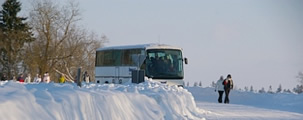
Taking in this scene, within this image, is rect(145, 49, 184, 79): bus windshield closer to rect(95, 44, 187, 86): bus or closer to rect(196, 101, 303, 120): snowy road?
rect(95, 44, 187, 86): bus

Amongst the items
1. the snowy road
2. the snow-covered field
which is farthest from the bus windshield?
the snow-covered field

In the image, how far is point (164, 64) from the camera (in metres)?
36.2

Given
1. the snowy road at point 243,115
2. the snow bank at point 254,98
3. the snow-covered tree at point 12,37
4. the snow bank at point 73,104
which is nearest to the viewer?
the snow bank at point 73,104

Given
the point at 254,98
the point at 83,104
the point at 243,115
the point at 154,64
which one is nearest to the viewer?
the point at 83,104

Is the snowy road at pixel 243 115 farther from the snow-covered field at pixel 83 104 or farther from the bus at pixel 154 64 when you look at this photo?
the bus at pixel 154 64

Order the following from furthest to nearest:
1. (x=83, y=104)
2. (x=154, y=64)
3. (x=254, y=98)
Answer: (x=254, y=98), (x=154, y=64), (x=83, y=104)

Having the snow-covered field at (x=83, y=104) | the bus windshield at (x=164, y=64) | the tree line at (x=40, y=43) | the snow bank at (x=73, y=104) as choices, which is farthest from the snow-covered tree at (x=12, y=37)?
the snow bank at (x=73, y=104)

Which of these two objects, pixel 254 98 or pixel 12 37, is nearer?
pixel 254 98

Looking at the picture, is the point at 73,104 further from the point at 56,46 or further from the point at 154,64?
the point at 56,46

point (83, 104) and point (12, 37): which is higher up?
point (12, 37)

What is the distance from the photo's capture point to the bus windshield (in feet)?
118

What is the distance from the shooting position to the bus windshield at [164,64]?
118 ft

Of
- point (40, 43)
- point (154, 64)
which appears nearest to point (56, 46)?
point (40, 43)

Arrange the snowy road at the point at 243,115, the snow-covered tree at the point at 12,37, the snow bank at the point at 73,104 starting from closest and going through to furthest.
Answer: the snow bank at the point at 73,104 → the snowy road at the point at 243,115 → the snow-covered tree at the point at 12,37
